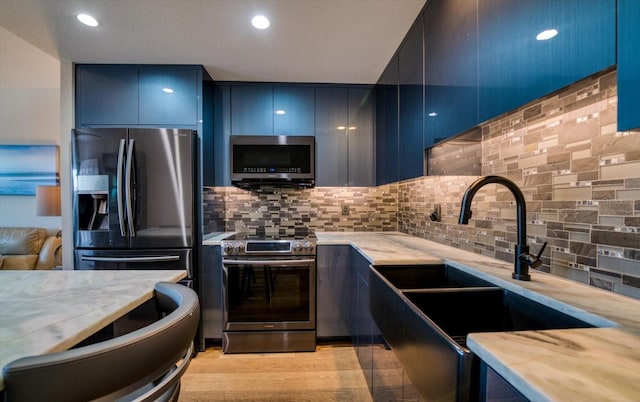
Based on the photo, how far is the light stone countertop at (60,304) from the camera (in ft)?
1.70

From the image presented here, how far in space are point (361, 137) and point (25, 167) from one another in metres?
4.01

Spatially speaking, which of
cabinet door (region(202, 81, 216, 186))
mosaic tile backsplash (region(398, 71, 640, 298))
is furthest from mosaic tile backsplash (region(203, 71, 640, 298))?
cabinet door (region(202, 81, 216, 186))

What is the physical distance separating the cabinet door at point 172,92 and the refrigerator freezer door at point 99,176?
37cm

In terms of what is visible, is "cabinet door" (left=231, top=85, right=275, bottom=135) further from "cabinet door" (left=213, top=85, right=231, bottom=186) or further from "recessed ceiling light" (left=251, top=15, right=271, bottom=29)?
"recessed ceiling light" (left=251, top=15, right=271, bottom=29)

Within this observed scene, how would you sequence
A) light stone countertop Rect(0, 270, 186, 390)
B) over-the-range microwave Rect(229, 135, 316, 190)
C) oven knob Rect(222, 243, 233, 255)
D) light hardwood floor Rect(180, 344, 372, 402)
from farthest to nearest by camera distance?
over-the-range microwave Rect(229, 135, 316, 190), oven knob Rect(222, 243, 233, 255), light hardwood floor Rect(180, 344, 372, 402), light stone countertop Rect(0, 270, 186, 390)

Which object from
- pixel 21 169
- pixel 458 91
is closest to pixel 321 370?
pixel 458 91

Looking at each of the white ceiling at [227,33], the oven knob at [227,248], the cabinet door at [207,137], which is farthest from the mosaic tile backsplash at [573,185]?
the cabinet door at [207,137]

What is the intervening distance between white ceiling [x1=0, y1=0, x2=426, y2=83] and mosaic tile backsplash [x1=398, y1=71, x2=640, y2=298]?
0.97 meters

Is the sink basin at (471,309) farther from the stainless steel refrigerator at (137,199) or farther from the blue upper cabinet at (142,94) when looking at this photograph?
the blue upper cabinet at (142,94)

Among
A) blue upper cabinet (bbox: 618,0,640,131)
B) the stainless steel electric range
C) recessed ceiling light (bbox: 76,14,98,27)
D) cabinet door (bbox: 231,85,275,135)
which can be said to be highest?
recessed ceiling light (bbox: 76,14,98,27)

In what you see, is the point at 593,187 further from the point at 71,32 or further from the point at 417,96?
the point at 71,32

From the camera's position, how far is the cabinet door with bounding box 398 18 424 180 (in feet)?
5.19

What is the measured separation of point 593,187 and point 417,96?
3.23 ft

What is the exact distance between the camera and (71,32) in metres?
1.80
